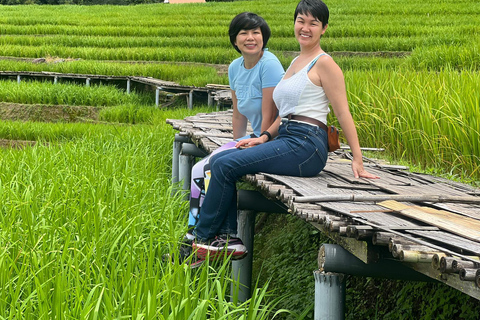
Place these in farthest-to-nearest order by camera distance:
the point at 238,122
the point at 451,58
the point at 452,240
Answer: the point at 451,58 < the point at 238,122 < the point at 452,240

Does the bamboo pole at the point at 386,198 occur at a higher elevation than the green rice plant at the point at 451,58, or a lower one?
lower

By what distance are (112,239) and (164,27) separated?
64.9 ft

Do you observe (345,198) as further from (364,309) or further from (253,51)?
(253,51)

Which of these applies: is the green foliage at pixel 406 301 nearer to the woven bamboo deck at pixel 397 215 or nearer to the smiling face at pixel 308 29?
the woven bamboo deck at pixel 397 215

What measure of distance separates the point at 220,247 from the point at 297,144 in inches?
23.1

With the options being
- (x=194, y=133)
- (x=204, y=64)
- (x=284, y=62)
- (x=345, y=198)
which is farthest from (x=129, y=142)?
(x=204, y=64)

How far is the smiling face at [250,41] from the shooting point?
3.22 meters

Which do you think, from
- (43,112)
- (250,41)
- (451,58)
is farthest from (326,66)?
(43,112)

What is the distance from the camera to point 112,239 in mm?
3012

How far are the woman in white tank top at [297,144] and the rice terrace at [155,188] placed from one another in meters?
0.20

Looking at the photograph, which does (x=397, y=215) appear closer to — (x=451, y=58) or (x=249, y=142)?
(x=249, y=142)

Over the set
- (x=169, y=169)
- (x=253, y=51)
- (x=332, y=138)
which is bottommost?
(x=169, y=169)

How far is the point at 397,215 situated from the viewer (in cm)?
205

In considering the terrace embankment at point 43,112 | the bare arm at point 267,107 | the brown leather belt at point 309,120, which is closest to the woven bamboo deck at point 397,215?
the brown leather belt at point 309,120
